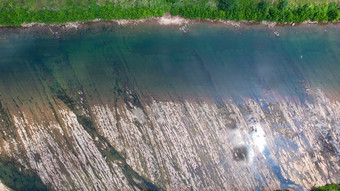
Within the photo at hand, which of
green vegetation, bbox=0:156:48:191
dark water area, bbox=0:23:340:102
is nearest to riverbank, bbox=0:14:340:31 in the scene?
dark water area, bbox=0:23:340:102

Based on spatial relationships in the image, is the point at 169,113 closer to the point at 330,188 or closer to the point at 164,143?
the point at 164,143

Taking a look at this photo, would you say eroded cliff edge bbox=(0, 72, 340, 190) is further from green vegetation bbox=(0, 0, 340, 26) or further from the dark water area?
green vegetation bbox=(0, 0, 340, 26)

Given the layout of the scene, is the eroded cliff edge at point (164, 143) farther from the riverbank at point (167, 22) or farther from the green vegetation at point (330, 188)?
the riverbank at point (167, 22)

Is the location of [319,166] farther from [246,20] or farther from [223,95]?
[246,20]

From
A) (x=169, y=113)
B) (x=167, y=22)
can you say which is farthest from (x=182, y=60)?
(x=169, y=113)

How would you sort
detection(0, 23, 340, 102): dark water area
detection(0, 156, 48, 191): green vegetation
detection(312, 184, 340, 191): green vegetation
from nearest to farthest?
detection(312, 184, 340, 191): green vegetation → detection(0, 156, 48, 191): green vegetation → detection(0, 23, 340, 102): dark water area
